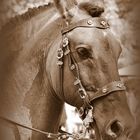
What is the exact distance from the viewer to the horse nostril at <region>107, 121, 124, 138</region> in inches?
55.1

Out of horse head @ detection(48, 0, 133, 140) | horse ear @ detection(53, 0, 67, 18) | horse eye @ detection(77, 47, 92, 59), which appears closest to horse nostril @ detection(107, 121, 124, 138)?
horse head @ detection(48, 0, 133, 140)

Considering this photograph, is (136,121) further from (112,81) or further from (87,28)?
(87,28)

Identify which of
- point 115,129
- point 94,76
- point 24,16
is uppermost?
point 24,16

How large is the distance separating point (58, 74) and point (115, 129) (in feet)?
0.63

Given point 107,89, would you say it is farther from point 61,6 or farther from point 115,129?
point 61,6

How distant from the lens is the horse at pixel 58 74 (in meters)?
1.41

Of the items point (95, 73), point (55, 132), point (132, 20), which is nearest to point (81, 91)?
point (95, 73)

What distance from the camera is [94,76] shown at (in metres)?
1.41

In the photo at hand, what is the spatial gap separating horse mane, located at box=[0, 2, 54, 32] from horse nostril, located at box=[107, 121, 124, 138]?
1.12 ft

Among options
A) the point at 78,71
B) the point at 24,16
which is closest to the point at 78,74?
the point at 78,71

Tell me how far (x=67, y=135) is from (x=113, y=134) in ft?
0.44

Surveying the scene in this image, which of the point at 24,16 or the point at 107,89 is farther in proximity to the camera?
the point at 24,16

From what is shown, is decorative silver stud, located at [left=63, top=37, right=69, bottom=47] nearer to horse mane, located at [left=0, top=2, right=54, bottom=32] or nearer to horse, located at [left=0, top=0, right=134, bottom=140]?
horse, located at [left=0, top=0, right=134, bottom=140]

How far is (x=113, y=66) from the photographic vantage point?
1416 millimetres
